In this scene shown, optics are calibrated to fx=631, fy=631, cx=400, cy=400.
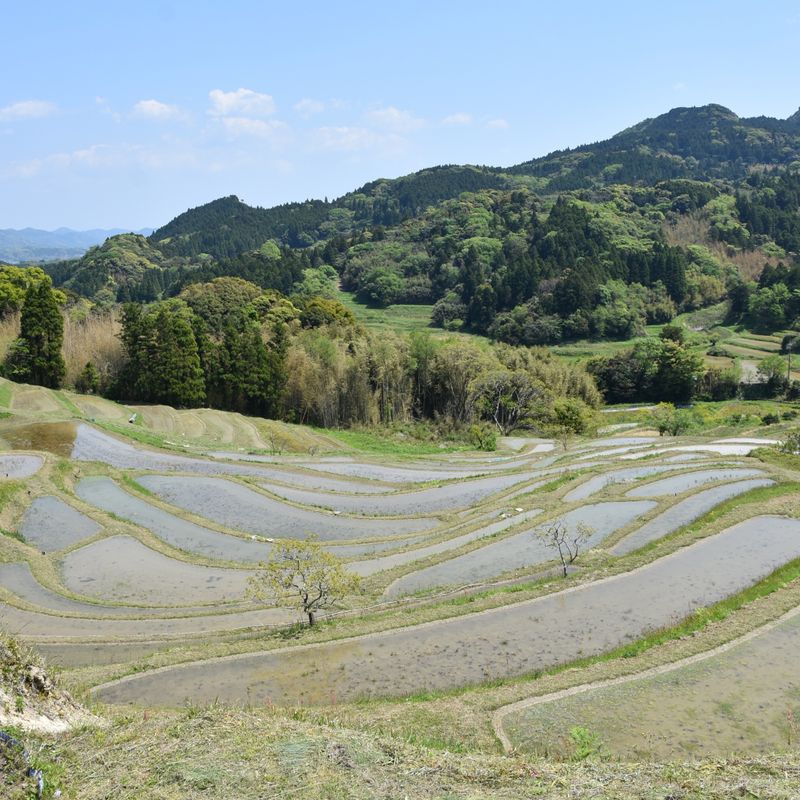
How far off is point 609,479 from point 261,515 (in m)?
14.4

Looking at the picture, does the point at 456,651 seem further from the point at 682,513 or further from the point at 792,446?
the point at 792,446

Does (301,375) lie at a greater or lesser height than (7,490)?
greater

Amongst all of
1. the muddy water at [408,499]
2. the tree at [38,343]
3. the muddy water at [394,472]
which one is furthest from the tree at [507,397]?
the tree at [38,343]

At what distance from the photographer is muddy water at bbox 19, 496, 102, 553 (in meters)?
21.1

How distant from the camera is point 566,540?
62.2ft

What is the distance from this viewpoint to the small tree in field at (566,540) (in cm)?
1725

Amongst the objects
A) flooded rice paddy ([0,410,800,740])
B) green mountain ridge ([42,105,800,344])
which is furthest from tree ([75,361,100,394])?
green mountain ridge ([42,105,800,344])

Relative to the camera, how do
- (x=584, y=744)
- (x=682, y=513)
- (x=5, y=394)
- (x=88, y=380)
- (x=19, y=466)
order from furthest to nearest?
(x=88, y=380) < (x=5, y=394) < (x=19, y=466) < (x=682, y=513) < (x=584, y=744)

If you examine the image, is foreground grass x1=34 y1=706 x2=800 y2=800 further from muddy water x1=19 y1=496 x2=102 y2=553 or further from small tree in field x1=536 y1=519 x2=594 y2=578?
muddy water x1=19 y1=496 x2=102 y2=553

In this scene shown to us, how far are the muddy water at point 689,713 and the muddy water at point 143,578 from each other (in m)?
9.58

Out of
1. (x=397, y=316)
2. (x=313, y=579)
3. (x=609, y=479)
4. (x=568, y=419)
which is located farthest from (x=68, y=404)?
(x=397, y=316)

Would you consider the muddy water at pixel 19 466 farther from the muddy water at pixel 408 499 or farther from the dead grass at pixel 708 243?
the dead grass at pixel 708 243

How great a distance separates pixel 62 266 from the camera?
146 m

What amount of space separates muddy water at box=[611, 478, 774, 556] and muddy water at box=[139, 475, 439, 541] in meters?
6.88
